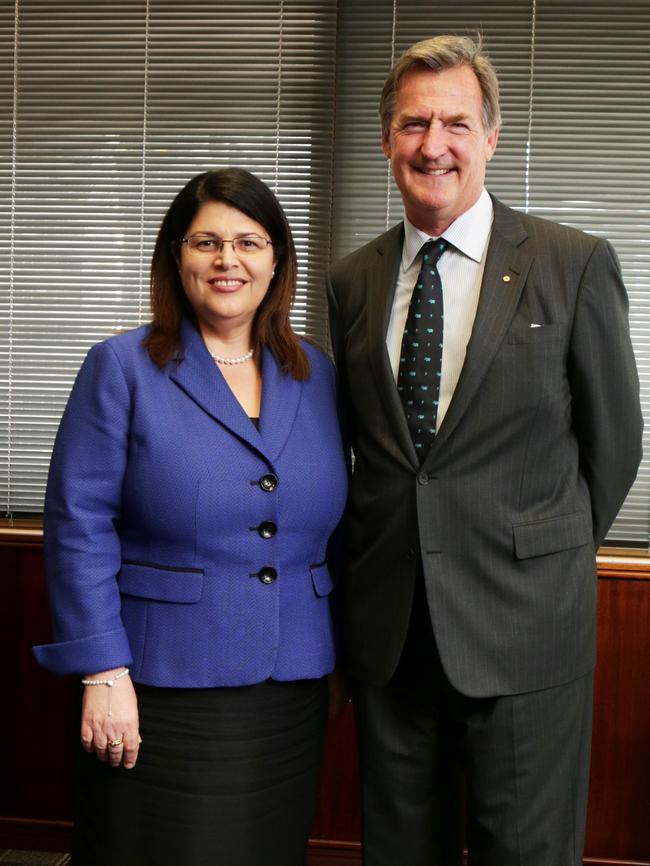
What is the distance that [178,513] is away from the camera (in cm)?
158

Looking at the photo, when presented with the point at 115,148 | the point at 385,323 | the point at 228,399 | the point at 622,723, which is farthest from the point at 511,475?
the point at 115,148

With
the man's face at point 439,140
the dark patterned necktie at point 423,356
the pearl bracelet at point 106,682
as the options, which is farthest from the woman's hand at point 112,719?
the man's face at point 439,140

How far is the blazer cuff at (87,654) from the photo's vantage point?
1.55 metres

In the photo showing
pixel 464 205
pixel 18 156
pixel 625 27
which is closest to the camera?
pixel 464 205

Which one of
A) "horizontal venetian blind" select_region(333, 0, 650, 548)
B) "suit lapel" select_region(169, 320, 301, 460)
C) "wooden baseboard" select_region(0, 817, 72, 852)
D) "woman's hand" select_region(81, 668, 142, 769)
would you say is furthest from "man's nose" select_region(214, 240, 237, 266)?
"wooden baseboard" select_region(0, 817, 72, 852)

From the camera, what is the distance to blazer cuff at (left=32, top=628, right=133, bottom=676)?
1.55 metres

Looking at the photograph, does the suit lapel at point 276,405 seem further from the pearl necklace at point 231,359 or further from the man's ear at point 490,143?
the man's ear at point 490,143

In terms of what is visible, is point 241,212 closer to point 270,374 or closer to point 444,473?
point 270,374

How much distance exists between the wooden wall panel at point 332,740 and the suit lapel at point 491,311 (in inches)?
45.6

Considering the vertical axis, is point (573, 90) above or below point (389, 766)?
above

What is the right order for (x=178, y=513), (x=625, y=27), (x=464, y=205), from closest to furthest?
(x=178, y=513), (x=464, y=205), (x=625, y=27)

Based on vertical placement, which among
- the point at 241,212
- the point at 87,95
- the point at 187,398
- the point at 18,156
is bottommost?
the point at 187,398

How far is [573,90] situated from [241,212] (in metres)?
1.45

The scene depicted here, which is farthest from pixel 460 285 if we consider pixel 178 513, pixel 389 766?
pixel 389 766
